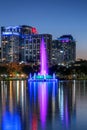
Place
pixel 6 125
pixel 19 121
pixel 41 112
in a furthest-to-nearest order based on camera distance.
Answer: pixel 41 112 < pixel 19 121 < pixel 6 125

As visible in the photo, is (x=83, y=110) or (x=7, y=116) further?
(x=83, y=110)

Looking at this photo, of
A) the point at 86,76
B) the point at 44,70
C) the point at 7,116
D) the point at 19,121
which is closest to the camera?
the point at 19,121

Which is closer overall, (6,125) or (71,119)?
(6,125)

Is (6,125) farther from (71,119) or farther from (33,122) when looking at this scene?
(71,119)

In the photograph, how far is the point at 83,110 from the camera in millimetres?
27703

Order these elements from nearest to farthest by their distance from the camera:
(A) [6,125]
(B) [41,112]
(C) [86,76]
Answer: (A) [6,125] → (B) [41,112] → (C) [86,76]

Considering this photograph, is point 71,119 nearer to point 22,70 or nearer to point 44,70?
point 44,70

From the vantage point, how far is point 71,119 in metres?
22.7

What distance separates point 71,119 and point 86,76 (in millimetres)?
170221

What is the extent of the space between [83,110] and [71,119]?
5106 millimetres

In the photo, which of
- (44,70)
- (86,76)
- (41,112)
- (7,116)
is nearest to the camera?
(7,116)

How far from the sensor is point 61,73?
198 m

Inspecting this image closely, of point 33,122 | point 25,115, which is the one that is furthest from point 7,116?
point 33,122

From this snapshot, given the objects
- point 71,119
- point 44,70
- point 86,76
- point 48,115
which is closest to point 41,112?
point 48,115
